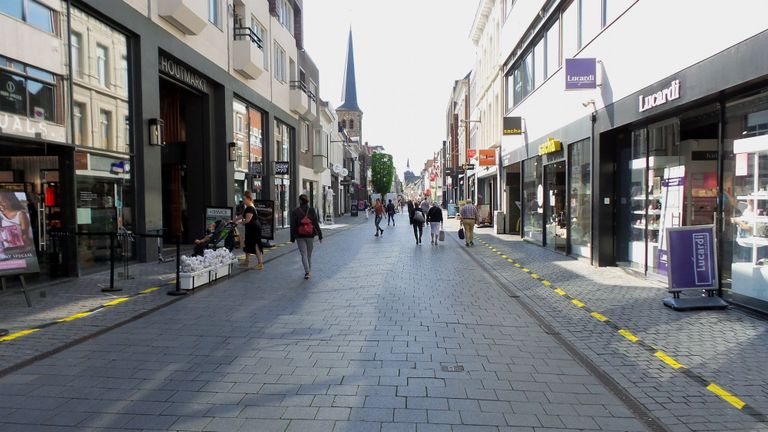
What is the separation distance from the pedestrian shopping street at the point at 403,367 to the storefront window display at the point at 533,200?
347 inches

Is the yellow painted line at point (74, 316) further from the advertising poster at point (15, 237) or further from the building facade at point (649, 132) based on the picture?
the building facade at point (649, 132)

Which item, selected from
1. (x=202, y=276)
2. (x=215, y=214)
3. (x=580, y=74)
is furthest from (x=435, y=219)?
(x=202, y=276)

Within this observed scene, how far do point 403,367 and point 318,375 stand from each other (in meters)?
0.79

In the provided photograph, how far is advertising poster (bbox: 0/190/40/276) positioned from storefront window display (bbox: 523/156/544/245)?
13848 mm

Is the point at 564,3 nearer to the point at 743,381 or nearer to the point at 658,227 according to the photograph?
the point at 658,227

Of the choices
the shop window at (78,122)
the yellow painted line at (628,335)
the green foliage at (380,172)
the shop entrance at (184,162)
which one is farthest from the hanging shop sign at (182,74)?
the green foliage at (380,172)

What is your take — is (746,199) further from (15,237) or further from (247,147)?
(247,147)

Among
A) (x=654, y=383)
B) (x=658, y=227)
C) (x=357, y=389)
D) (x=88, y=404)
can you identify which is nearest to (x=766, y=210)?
(x=658, y=227)

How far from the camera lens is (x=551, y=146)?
14.7 m

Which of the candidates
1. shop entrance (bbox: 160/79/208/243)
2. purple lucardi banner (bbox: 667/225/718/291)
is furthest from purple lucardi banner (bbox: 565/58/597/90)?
shop entrance (bbox: 160/79/208/243)

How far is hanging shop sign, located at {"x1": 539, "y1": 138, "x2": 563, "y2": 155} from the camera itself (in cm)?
1440

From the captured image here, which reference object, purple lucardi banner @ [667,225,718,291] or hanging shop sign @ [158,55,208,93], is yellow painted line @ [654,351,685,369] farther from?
hanging shop sign @ [158,55,208,93]

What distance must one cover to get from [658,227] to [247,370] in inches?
326

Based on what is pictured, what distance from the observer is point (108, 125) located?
11.3 metres
